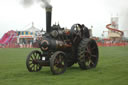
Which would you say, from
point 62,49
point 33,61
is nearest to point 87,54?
point 62,49

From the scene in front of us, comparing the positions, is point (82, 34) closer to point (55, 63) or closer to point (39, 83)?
point (55, 63)

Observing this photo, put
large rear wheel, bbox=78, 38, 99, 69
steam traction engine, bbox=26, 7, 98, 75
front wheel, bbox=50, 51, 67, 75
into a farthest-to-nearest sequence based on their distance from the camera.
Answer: large rear wheel, bbox=78, 38, 99, 69, steam traction engine, bbox=26, 7, 98, 75, front wheel, bbox=50, 51, 67, 75

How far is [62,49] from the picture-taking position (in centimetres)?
781

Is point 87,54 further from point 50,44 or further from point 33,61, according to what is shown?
point 33,61

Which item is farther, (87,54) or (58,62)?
(87,54)

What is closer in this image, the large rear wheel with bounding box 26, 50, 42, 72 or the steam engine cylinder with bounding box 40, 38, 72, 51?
the steam engine cylinder with bounding box 40, 38, 72, 51

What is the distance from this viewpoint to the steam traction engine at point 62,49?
7.24 metres

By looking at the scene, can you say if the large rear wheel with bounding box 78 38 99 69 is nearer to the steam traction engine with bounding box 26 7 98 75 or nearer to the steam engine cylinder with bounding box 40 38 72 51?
the steam traction engine with bounding box 26 7 98 75

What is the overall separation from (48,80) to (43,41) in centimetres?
180

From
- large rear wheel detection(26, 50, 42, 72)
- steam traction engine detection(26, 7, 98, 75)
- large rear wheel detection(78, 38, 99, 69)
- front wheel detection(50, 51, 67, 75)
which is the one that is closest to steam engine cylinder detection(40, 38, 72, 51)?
steam traction engine detection(26, 7, 98, 75)

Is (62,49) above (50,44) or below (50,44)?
below

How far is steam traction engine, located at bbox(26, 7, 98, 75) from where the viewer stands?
23.7ft

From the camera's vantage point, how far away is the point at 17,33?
3962cm

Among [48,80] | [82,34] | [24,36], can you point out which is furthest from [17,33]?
[48,80]
